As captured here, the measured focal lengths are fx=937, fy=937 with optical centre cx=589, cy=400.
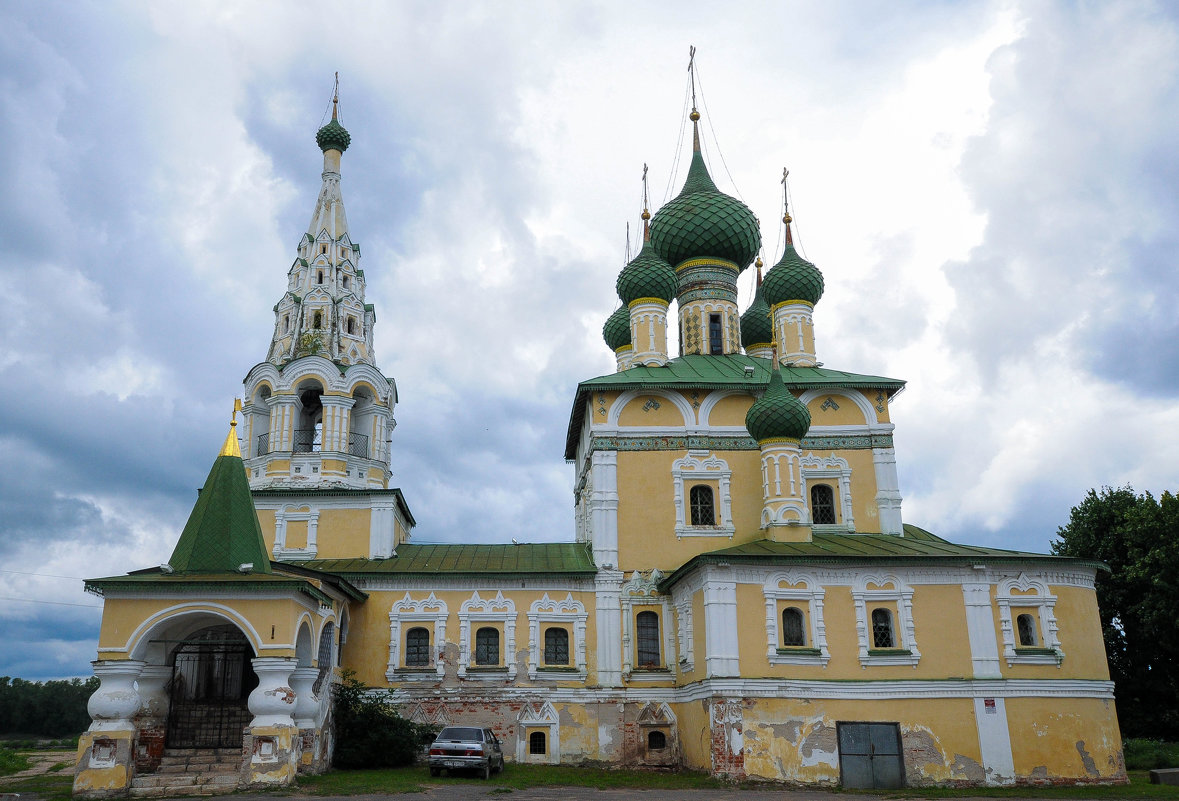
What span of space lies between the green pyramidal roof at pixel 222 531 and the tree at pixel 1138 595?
20431 millimetres

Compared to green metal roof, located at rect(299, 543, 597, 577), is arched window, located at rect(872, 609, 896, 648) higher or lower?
lower

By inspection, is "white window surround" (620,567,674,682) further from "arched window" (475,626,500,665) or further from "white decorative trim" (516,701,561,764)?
"arched window" (475,626,500,665)

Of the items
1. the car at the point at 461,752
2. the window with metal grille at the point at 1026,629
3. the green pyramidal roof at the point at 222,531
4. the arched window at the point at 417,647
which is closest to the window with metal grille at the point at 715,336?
the window with metal grille at the point at 1026,629

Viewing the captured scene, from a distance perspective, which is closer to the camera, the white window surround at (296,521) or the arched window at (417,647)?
the arched window at (417,647)

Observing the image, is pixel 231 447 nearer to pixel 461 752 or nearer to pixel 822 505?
pixel 461 752

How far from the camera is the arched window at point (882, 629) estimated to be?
18.0m

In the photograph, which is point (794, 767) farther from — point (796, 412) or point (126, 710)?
point (126, 710)

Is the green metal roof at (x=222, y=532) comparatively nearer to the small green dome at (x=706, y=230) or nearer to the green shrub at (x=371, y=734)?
the green shrub at (x=371, y=734)

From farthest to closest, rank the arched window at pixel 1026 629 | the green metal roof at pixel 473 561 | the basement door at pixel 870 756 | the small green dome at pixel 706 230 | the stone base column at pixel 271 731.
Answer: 1. the small green dome at pixel 706 230
2. the green metal roof at pixel 473 561
3. the arched window at pixel 1026 629
4. the basement door at pixel 870 756
5. the stone base column at pixel 271 731

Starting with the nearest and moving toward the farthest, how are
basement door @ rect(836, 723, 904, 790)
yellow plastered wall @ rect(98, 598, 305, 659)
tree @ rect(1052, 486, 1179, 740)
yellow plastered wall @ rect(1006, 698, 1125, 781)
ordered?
yellow plastered wall @ rect(98, 598, 305, 659)
basement door @ rect(836, 723, 904, 790)
yellow plastered wall @ rect(1006, 698, 1125, 781)
tree @ rect(1052, 486, 1179, 740)

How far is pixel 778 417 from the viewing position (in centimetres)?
2022

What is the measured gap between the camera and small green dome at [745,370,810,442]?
2022 centimetres

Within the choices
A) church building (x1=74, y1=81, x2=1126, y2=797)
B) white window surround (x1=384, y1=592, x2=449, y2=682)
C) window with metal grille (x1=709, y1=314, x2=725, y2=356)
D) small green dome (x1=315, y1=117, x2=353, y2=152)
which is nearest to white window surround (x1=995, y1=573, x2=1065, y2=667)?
church building (x1=74, y1=81, x2=1126, y2=797)

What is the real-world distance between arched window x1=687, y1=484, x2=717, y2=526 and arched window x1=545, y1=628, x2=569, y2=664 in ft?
12.7
